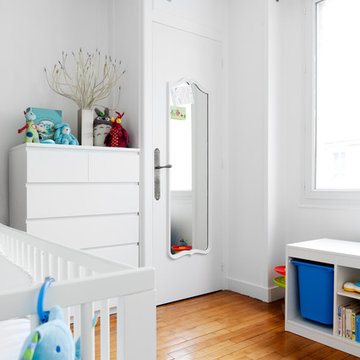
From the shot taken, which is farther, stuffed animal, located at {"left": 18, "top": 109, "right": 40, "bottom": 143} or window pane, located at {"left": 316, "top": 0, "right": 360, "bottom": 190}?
window pane, located at {"left": 316, "top": 0, "right": 360, "bottom": 190}

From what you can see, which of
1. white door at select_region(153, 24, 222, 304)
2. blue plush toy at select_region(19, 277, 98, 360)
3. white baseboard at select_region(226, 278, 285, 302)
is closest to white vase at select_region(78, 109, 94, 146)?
white door at select_region(153, 24, 222, 304)

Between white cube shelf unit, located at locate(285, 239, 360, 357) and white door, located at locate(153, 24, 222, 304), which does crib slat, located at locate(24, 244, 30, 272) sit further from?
white cube shelf unit, located at locate(285, 239, 360, 357)

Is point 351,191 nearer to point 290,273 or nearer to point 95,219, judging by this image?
point 290,273

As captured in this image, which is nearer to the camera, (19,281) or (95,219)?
(19,281)

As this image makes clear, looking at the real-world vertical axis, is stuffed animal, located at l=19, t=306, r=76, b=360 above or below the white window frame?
below

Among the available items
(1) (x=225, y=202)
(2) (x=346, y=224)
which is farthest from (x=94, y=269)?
(1) (x=225, y=202)

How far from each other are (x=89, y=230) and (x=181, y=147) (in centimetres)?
95

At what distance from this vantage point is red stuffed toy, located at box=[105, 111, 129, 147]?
253cm

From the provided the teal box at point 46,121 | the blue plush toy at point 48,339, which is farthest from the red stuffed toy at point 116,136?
the blue plush toy at point 48,339

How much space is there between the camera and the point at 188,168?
288 cm

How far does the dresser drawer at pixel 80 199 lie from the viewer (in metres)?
2.17

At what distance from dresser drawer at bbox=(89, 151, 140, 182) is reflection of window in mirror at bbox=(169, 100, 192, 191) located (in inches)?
14.1

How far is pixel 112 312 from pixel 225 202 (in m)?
1.21

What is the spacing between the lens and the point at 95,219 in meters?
2.37
